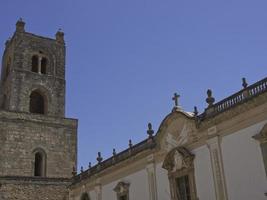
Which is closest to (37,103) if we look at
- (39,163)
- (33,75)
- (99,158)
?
(33,75)

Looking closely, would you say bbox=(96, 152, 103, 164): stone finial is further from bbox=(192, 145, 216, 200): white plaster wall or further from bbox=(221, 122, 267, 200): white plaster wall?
bbox=(221, 122, 267, 200): white plaster wall

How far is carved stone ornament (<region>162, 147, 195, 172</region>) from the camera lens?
19.3 metres

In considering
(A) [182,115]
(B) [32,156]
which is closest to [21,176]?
(B) [32,156]

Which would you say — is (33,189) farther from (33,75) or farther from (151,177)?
(151,177)

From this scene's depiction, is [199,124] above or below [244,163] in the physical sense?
above

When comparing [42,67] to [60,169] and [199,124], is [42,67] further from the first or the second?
[199,124]

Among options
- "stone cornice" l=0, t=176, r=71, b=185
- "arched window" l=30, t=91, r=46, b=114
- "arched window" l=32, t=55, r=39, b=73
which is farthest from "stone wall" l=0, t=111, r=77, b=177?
"arched window" l=32, t=55, r=39, b=73

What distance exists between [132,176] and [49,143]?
11.2 meters

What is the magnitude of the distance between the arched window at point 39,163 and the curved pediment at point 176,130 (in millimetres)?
13356

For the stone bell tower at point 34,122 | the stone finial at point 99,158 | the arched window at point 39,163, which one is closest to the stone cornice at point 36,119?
the stone bell tower at point 34,122

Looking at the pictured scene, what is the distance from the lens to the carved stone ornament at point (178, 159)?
1934cm

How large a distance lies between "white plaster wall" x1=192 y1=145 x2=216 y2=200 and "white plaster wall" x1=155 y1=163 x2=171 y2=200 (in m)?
2.25

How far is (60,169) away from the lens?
107ft

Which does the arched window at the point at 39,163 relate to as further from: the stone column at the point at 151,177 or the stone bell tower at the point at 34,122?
the stone column at the point at 151,177
